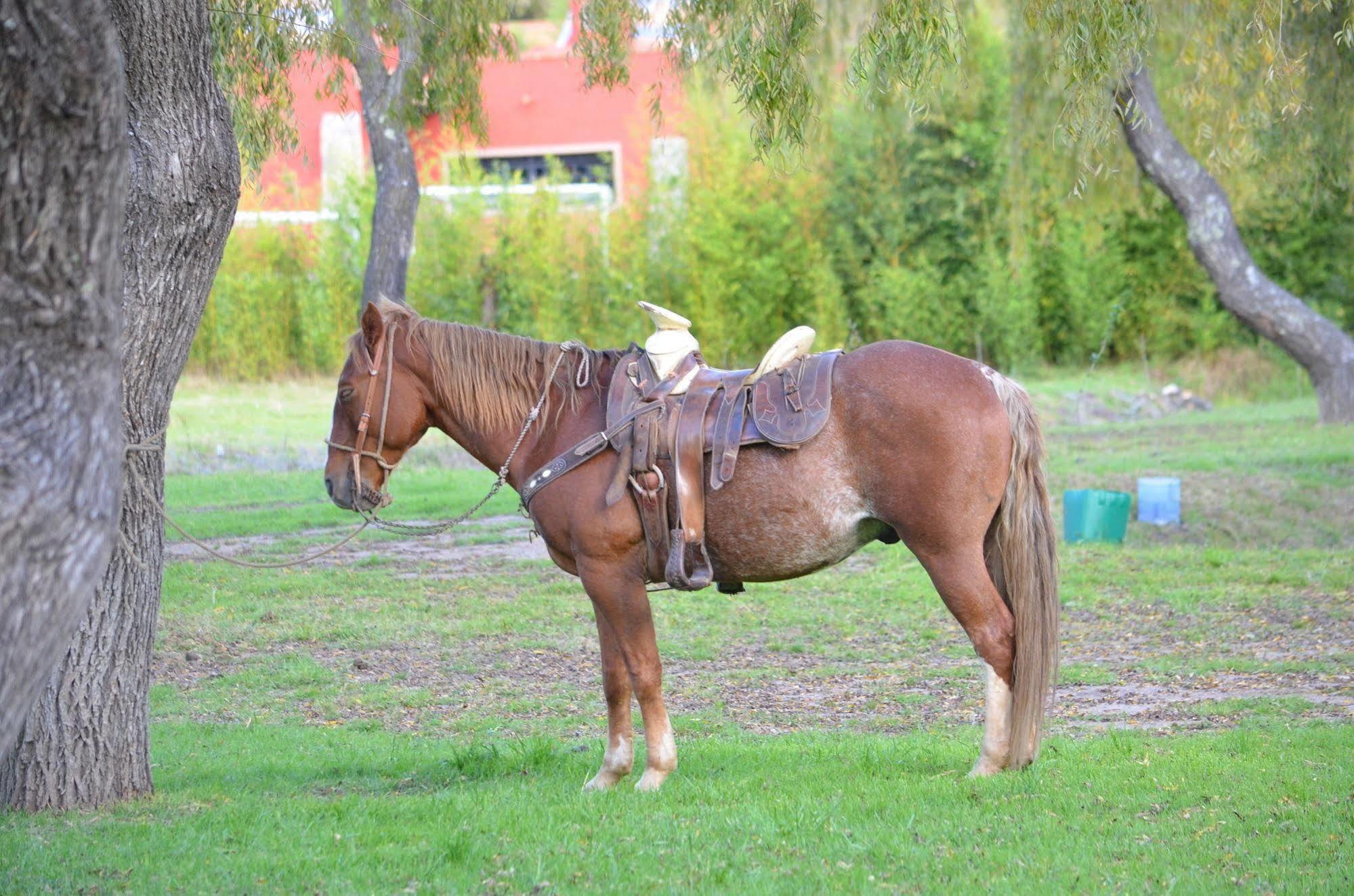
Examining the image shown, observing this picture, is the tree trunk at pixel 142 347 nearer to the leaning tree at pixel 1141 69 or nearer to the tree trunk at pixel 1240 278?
the leaning tree at pixel 1141 69

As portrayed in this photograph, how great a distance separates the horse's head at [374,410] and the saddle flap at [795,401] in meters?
1.28

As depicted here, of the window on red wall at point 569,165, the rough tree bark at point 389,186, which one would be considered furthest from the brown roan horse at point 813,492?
the window on red wall at point 569,165

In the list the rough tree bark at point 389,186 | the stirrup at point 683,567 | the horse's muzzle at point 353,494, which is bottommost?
the stirrup at point 683,567

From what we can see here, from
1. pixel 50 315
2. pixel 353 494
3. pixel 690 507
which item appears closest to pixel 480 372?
pixel 353 494

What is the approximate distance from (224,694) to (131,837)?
103 inches

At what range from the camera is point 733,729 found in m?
5.75

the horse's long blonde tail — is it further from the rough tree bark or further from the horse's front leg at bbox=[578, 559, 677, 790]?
the rough tree bark

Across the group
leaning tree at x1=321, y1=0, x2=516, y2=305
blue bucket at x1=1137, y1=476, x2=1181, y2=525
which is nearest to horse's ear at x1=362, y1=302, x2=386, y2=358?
leaning tree at x1=321, y1=0, x2=516, y2=305

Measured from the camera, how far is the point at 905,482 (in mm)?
4598

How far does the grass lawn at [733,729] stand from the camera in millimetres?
3734

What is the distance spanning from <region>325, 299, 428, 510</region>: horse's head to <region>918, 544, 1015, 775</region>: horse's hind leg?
1966 millimetres

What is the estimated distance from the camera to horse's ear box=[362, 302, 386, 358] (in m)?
4.78

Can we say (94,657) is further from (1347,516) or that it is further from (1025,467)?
(1347,516)

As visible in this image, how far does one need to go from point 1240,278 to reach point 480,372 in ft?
44.1
